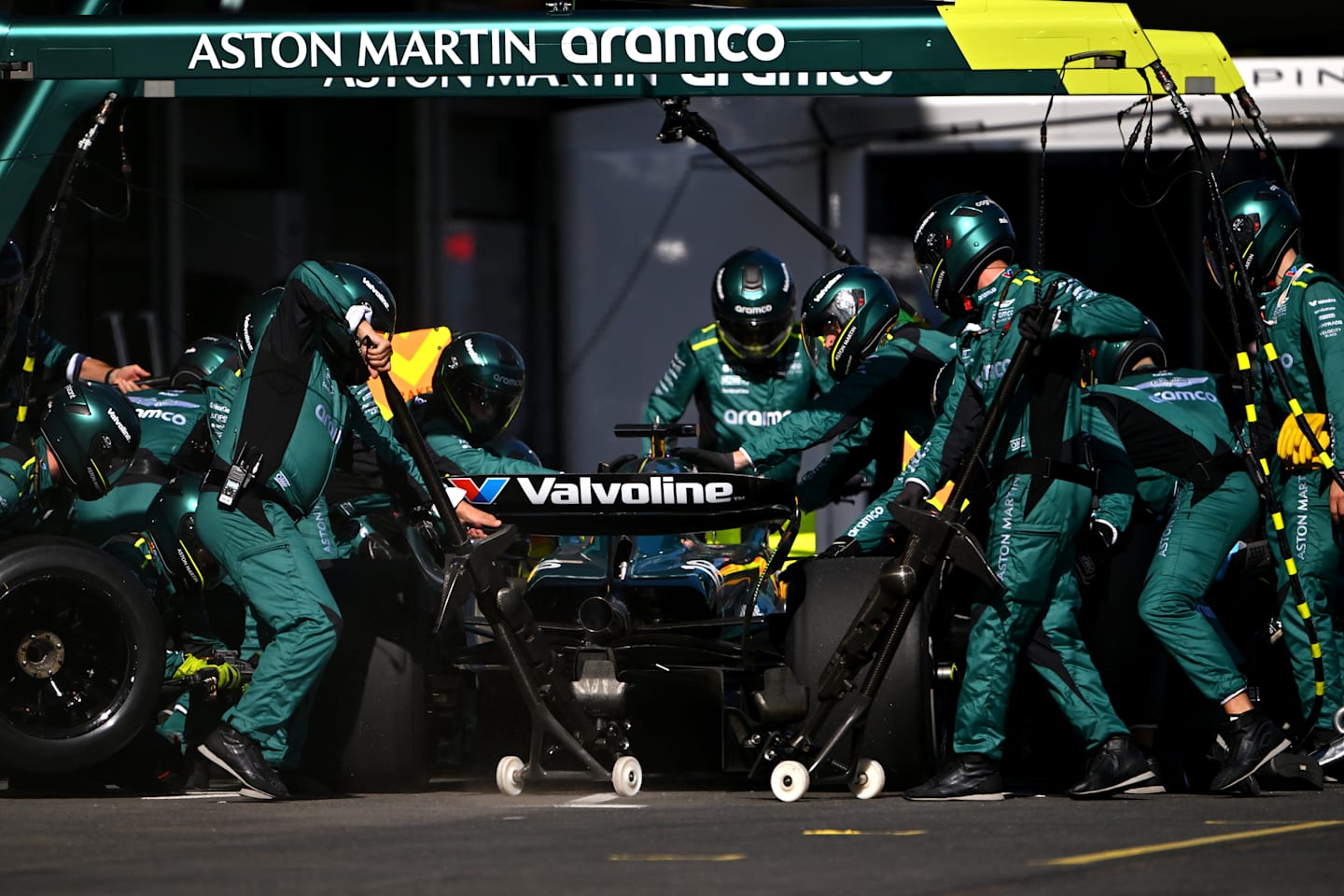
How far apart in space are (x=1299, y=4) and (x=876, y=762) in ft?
32.6

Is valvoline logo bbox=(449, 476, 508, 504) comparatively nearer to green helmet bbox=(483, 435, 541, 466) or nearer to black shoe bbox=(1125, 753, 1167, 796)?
green helmet bbox=(483, 435, 541, 466)

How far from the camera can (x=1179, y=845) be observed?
6.52 m

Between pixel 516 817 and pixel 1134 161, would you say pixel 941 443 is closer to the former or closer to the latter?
pixel 516 817

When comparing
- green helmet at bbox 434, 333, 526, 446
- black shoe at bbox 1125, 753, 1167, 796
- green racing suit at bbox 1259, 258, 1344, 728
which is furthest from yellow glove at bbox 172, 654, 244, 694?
green racing suit at bbox 1259, 258, 1344, 728

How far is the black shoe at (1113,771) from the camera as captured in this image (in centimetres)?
795

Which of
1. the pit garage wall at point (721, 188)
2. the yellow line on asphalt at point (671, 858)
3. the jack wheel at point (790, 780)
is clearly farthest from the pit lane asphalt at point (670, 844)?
the pit garage wall at point (721, 188)

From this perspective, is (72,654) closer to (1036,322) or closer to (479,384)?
(479,384)

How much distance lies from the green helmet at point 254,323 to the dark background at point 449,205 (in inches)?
214

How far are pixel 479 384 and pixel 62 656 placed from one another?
229cm

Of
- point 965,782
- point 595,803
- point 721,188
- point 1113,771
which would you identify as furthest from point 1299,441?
point 721,188

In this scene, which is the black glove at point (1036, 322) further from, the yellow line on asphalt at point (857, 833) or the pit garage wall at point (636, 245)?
the pit garage wall at point (636, 245)

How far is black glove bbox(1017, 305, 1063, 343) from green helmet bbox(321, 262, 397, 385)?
7.26 feet

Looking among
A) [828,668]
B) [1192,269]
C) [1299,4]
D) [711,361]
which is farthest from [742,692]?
[1299,4]

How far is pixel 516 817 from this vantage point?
24.3 feet
